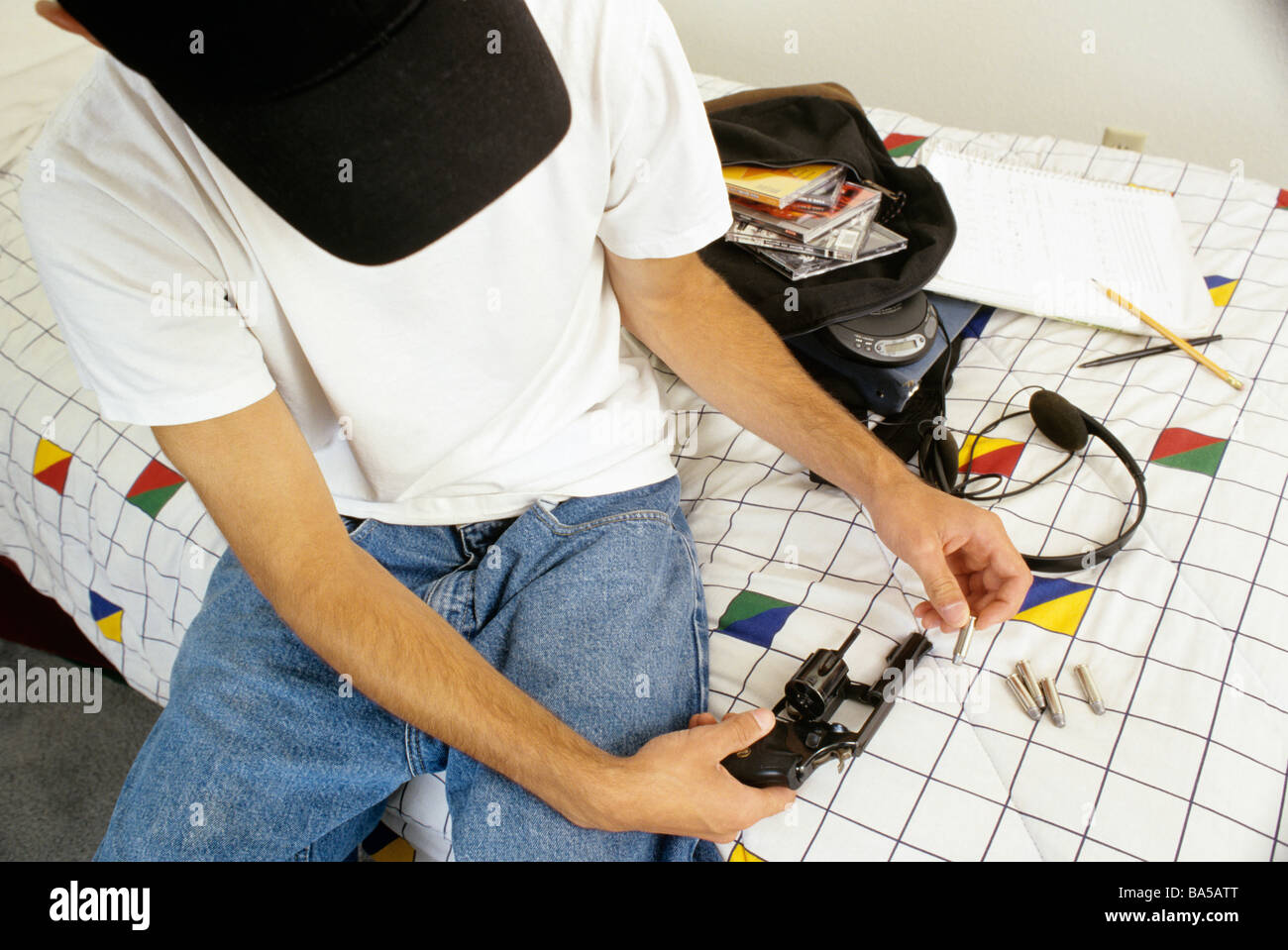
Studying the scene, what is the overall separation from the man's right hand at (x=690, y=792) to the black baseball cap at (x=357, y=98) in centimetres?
46

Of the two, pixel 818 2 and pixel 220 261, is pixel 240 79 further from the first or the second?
pixel 818 2

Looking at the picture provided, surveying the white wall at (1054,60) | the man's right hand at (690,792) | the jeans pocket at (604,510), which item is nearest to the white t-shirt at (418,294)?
the jeans pocket at (604,510)

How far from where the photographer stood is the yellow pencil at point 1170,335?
3.60 feet

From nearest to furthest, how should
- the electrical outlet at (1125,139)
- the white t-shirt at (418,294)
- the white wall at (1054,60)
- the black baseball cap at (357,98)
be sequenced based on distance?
the black baseball cap at (357,98), the white t-shirt at (418,294), the white wall at (1054,60), the electrical outlet at (1125,139)

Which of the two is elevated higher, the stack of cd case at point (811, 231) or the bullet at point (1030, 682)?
the stack of cd case at point (811, 231)

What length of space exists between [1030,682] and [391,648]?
61 cm

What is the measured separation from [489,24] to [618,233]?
0.37m

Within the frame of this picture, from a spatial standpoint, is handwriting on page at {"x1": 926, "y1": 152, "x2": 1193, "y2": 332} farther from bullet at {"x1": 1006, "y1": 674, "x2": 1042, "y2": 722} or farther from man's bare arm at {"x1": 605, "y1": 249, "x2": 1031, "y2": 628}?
bullet at {"x1": 1006, "y1": 674, "x2": 1042, "y2": 722}

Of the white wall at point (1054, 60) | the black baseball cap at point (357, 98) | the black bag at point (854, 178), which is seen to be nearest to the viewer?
the black baseball cap at point (357, 98)

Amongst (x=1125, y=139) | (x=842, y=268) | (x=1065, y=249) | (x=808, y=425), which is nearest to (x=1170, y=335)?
(x=1065, y=249)

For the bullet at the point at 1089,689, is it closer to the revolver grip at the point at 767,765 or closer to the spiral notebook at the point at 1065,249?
the revolver grip at the point at 767,765

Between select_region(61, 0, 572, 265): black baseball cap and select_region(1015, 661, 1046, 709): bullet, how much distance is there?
659 mm
